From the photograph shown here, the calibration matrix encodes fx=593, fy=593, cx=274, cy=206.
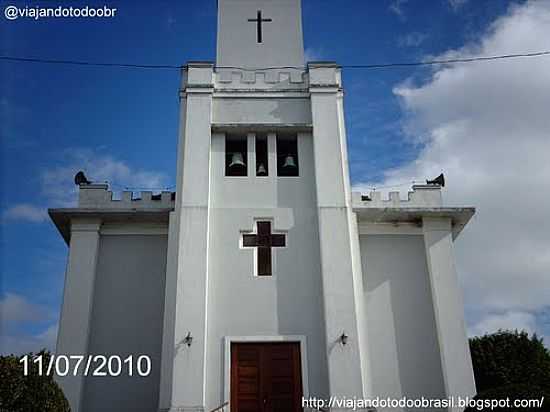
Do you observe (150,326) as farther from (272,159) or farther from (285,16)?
(285,16)

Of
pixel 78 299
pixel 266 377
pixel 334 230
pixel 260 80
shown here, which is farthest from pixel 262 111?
pixel 266 377

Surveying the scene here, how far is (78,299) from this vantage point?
49.8ft

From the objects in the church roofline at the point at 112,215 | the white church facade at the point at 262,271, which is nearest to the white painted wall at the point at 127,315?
the white church facade at the point at 262,271

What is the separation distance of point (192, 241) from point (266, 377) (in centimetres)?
365

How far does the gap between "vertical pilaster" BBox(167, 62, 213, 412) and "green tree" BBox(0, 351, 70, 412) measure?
2.77 metres

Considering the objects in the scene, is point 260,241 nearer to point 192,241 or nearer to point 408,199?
point 192,241

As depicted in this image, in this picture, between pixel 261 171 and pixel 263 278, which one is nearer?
pixel 263 278

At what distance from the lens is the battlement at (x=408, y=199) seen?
16516mm

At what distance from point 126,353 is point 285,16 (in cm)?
1173

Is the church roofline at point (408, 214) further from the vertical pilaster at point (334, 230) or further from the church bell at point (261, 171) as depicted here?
the church bell at point (261, 171)

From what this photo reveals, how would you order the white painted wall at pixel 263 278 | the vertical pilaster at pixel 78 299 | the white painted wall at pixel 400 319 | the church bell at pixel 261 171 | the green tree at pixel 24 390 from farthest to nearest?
the church bell at pixel 261 171, the white painted wall at pixel 400 319, the vertical pilaster at pixel 78 299, the white painted wall at pixel 263 278, the green tree at pixel 24 390

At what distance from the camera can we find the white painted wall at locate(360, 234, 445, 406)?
14.8 m

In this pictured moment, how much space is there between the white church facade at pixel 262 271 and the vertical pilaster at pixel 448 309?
33 mm

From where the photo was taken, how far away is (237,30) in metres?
19.2
